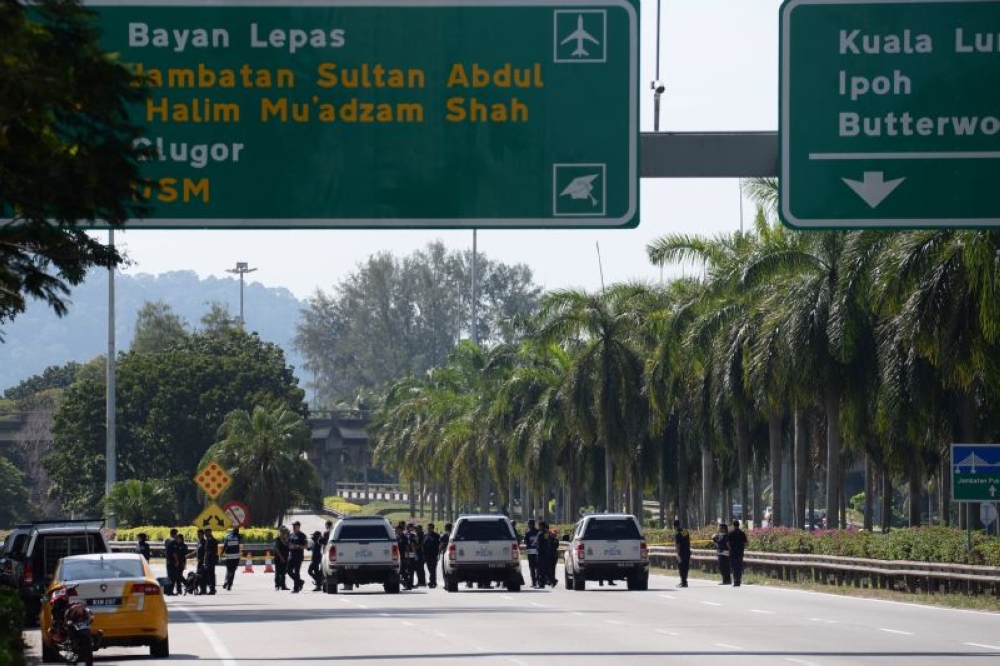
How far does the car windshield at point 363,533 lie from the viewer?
4419 centimetres

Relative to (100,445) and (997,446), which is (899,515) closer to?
(100,445)

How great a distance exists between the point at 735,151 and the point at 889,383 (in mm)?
28216

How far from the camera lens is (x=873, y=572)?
4216 cm

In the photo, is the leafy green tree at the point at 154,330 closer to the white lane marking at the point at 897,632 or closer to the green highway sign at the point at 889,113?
the white lane marking at the point at 897,632

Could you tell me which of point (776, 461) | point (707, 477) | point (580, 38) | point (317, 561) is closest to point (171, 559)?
point (317, 561)

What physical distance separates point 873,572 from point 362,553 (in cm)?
1147

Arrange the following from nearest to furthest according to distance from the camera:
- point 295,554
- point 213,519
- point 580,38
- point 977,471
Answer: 1. point 580,38
2. point 977,471
3. point 295,554
4. point 213,519

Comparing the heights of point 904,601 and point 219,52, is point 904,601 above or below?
below

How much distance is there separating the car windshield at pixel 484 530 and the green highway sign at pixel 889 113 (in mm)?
24355

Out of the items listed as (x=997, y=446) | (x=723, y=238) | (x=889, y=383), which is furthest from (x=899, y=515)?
(x=997, y=446)

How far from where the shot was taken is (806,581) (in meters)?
47.3

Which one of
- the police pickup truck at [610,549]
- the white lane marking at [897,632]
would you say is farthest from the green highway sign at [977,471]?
the white lane marking at [897,632]

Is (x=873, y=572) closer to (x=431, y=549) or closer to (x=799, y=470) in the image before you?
(x=431, y=549)

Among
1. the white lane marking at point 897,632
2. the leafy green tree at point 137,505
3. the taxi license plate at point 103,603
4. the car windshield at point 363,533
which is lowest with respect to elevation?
the leafy green tree at point 137,505
